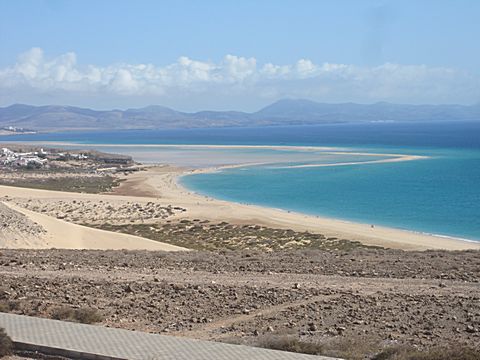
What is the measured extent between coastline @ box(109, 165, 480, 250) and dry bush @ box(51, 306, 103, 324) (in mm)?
21328

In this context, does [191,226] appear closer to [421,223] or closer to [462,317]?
[421,223]

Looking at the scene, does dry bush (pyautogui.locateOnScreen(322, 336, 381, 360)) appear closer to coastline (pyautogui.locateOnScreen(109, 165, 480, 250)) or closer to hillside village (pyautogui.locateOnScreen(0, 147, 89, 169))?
coastline (pyautogui.locateOnScreen(109, 165, 480, 250))

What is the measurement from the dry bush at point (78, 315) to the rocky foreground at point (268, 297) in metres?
0.07

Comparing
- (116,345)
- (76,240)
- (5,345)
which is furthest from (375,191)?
(5,345)

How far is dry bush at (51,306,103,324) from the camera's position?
10766 millimetres

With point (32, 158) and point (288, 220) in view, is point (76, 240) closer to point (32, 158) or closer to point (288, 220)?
point (288, 220)

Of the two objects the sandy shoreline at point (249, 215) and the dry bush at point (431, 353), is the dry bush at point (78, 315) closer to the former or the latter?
the dry bush at point (431, 353)

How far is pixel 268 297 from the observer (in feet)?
40.7

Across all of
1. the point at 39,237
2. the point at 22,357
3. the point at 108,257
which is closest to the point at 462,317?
the point at 22,357

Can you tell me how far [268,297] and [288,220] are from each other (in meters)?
27.3

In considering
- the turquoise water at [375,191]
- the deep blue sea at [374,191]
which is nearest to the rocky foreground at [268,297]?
the turquoise water at [375,191]

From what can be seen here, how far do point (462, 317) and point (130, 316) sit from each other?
5613mm

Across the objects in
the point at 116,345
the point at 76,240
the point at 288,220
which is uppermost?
the point at 116,345

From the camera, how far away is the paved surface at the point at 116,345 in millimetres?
8453
